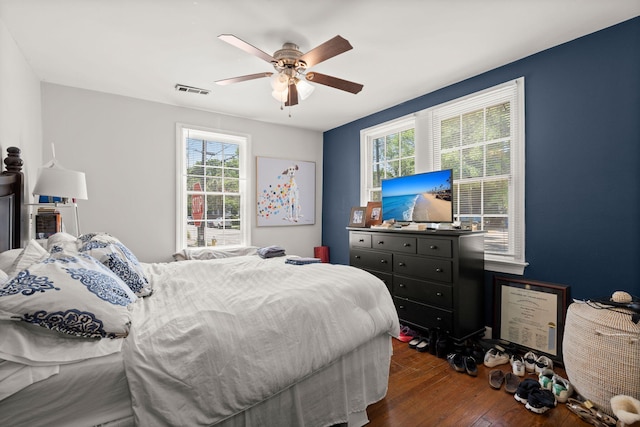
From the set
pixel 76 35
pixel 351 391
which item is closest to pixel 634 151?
pixel 351 391

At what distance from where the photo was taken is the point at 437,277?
2.79m

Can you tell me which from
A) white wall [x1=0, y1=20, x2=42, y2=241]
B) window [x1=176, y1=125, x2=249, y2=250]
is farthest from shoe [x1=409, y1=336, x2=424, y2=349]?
white wall [x1=0, y1=20, x2=42, y2=241]

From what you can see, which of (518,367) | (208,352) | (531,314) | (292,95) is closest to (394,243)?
(531,314)

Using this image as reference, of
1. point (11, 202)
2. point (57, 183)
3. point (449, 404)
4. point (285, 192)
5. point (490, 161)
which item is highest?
point (490, 161)

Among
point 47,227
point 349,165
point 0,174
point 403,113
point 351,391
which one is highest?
point 403,113

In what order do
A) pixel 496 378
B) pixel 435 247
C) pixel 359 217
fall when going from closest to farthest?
pixel 496 378 < pixel 435 247 < pixel 359 217

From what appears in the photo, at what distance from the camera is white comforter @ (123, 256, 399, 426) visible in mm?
1089

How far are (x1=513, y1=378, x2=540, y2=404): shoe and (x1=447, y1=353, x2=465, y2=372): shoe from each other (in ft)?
1.32

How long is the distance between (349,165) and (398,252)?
198 cm

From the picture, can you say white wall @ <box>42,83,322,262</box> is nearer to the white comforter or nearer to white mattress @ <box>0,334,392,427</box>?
the white comforter

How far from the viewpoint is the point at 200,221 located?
4203 millimetres

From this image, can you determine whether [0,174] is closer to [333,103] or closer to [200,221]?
[200,221]

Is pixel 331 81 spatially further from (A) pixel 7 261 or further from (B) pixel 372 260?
(A) pixel 7 261

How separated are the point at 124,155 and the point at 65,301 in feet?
10.2
